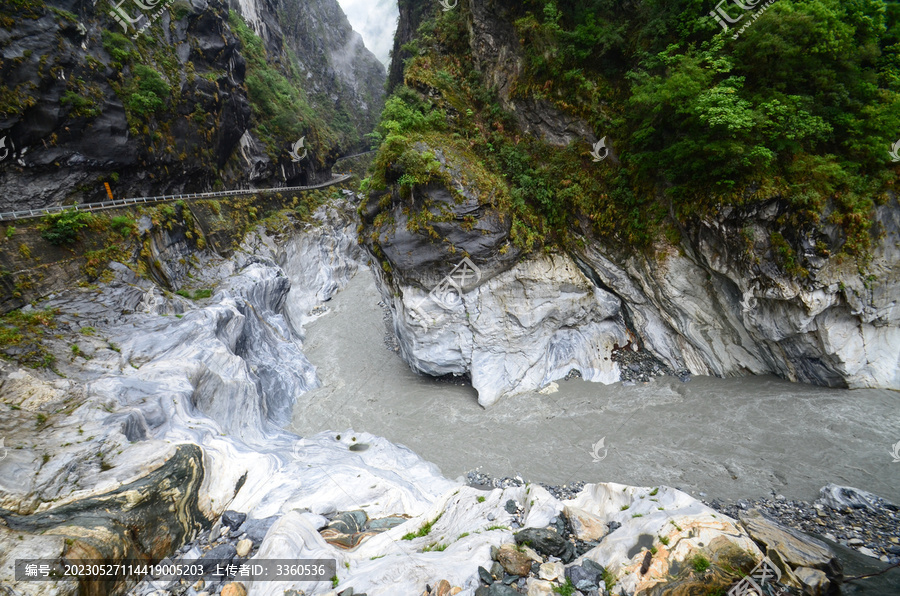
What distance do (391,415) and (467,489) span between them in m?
5.61

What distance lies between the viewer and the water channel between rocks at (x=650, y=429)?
7.83 m

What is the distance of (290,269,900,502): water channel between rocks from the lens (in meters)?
7.83

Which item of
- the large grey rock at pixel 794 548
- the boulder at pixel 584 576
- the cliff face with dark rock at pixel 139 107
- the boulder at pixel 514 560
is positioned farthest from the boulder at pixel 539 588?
the cliff face with dark rock at pixel 139 107

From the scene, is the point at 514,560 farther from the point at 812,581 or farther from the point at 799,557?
the point at 799,557

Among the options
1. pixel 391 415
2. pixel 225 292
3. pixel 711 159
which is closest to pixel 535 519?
pixel 391 415

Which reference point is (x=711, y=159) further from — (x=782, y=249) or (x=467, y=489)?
(x=467, y=489)

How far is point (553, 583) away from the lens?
4484mm

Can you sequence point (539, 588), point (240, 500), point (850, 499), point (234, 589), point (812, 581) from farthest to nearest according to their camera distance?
1. point (240, 500)
2. point (850, 499)
3. point (234, 589)
4. point (539, 588)
5. point (812, 581)

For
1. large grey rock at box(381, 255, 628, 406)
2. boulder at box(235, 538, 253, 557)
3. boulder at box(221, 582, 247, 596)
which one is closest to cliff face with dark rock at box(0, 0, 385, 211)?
large grey rock at box(381, 255, 628, 406)

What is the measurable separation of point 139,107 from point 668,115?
22110mm

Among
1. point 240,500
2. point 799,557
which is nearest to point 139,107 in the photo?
point 240,500

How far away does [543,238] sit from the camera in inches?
501

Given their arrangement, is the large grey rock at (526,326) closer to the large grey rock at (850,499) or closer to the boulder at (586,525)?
the large grey rock at (850,499)

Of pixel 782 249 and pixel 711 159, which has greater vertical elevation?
pixel 711 159
